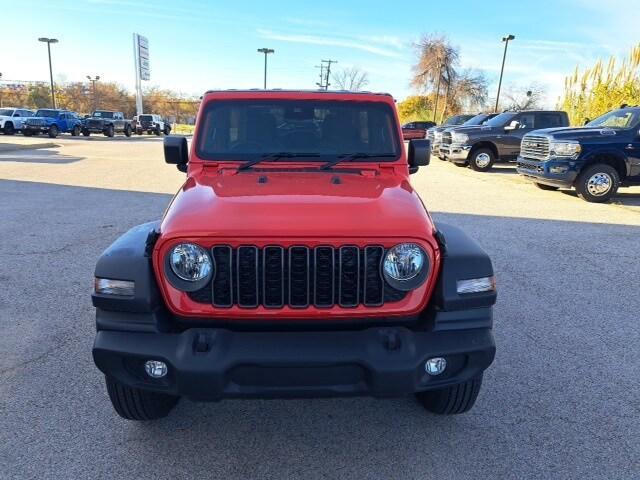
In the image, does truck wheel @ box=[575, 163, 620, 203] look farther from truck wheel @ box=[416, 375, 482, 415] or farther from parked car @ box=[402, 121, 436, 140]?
parked car @ box=[402, 121, 436, 140]

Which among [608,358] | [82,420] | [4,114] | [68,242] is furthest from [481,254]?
[4,114]

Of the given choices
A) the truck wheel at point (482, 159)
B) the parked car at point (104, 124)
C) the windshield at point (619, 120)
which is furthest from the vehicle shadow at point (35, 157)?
the windshield at point (619, 120)

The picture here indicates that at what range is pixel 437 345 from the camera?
2318mm

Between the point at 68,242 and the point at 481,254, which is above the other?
the point at 481,254

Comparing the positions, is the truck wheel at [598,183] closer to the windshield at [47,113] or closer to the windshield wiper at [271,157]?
the windshield wiper at [271,157]

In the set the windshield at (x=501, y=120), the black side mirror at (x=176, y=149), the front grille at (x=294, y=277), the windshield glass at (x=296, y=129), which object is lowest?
the front grille at (x=294, y=277)

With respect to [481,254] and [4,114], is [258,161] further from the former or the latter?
[4,114]

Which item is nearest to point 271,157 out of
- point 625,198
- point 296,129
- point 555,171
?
point 296,129

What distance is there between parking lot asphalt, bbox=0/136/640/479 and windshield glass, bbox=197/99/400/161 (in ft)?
5.68

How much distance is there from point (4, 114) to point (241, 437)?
3715 centimetres

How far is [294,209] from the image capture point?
8.11 ft

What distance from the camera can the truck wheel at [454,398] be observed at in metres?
2.78

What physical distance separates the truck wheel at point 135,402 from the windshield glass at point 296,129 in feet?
5.35

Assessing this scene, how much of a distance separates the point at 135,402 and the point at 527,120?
647 inches
